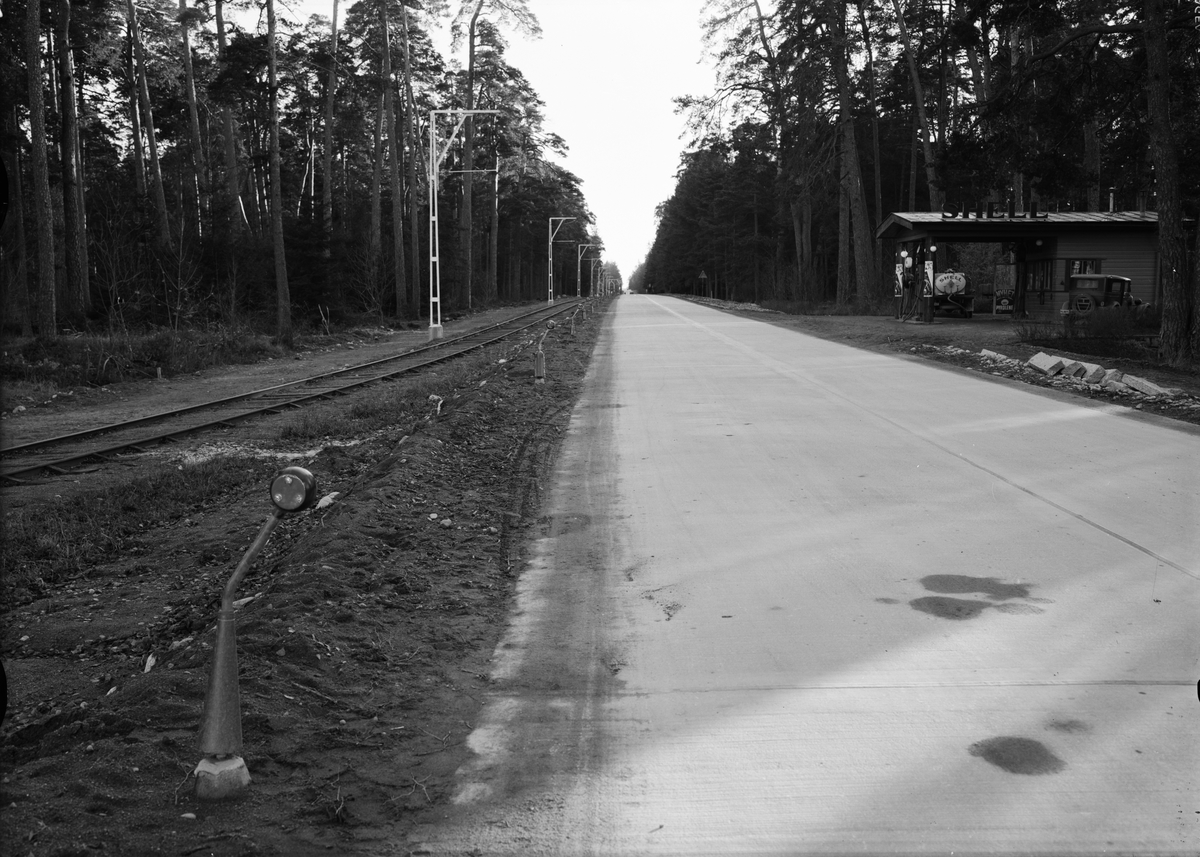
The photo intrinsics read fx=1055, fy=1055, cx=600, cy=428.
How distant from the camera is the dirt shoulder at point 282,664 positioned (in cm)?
367

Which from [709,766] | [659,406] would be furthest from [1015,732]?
[659,406]

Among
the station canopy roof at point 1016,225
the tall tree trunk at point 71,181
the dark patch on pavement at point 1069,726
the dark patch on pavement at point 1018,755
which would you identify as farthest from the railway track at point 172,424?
the station canopy roof at point 1016,225

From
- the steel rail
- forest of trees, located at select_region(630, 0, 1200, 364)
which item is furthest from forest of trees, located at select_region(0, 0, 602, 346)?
forest of trees, located at select_region(630, 0, 1200, 364)

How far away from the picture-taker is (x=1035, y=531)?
7.59m

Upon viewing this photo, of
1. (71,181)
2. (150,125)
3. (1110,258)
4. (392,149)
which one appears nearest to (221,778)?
(71,181)

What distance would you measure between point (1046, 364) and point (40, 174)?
21.9 m

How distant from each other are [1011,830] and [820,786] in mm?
683

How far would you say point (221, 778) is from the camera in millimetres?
3799

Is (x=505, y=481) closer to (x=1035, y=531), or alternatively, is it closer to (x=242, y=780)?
(x=1035, y=531)

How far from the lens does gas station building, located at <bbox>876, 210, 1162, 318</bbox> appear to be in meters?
33.2

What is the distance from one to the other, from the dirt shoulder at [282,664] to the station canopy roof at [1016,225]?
1052 inches

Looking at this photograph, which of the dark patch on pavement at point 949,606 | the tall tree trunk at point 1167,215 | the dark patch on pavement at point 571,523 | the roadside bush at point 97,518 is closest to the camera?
the dark patch on pavement at point 949,606

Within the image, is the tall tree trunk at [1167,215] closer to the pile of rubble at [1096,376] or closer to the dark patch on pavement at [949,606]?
the pile of rubble at [1096,376]

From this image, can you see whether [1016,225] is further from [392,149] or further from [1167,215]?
[392,149]
